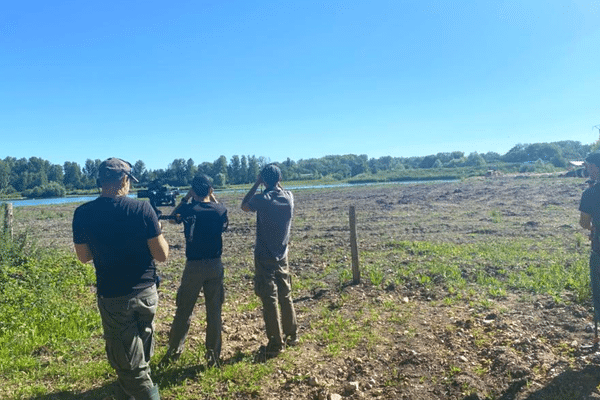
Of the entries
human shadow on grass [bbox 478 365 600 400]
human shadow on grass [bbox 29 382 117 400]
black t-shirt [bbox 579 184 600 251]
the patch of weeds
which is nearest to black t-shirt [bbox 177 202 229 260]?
human shadow on grass [bbox 29 382 117 400]

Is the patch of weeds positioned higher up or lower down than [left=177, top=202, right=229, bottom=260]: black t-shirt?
lower down

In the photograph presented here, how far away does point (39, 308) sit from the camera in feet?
22.5

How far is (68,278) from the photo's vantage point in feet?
29.0

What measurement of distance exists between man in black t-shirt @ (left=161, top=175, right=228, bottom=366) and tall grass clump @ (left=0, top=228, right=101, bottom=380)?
81.7 inches

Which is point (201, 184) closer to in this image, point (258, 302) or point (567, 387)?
point (258, 302)

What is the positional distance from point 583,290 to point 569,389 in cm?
341

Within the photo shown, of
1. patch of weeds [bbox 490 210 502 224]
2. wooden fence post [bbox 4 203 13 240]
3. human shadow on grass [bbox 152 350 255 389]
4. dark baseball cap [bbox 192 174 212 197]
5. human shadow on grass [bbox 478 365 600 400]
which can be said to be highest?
dark baseball cap [bbox 192 174 212 197]

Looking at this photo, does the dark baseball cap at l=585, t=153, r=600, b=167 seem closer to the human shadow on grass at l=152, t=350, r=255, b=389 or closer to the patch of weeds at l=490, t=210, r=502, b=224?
the human shadow on grass at l=152, t=350, r=255, b=389

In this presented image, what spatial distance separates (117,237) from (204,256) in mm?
1449

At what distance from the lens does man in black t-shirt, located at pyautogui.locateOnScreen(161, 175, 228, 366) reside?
4.63 metres

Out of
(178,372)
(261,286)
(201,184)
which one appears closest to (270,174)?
(201,184)

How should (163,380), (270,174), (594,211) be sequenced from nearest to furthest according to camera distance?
(163,380) → (594,211) → (270,174)

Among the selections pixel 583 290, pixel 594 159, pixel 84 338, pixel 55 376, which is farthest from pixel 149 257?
pixel 583 290

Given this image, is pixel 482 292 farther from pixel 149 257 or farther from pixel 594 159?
pixel 149 257
